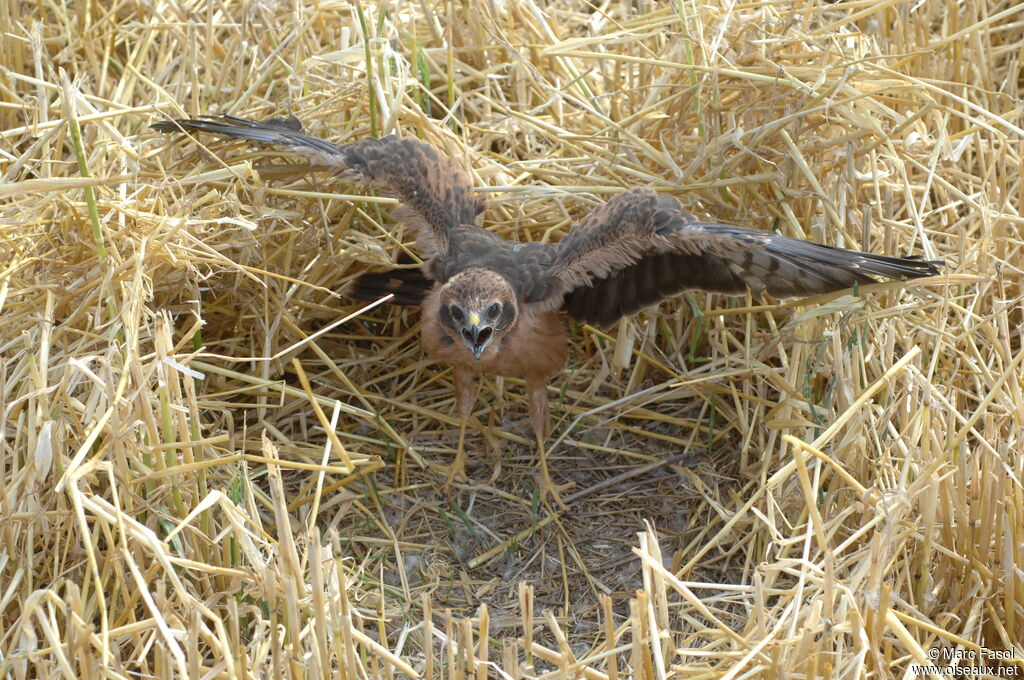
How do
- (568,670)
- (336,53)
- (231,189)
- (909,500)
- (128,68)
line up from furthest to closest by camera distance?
1. (128,68)
2. (336,53)
3. (231,189)
4. (909,500)
5. (568,670)

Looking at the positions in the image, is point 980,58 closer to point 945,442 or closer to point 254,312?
point 945,442

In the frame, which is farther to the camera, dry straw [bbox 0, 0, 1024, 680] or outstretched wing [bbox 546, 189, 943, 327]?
outstretched wing [bbox 546, 189, 943, 327]

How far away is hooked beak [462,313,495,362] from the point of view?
11.9ft

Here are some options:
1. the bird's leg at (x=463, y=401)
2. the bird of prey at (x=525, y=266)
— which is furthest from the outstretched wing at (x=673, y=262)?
the bird's leg at (x=463, y=401)

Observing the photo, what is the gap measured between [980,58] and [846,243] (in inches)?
56.5

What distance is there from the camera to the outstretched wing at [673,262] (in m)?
3.29

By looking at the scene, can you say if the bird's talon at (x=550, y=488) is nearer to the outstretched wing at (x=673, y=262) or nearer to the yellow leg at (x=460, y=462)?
the yellow leg at (x=460, y=462)

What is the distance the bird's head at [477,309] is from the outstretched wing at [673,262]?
0.65 ft

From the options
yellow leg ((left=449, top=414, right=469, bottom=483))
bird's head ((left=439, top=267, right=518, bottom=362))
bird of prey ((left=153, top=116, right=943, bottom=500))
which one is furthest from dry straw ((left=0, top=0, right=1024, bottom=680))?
bird's head ((left=439, top=267, right=518, bottom=362))

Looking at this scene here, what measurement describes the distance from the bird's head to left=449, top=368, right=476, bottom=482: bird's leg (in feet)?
0.83

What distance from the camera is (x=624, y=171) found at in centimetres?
405

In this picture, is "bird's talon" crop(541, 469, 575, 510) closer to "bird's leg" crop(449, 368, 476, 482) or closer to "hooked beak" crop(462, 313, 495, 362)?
"bird's leg" crop(449, 368, 476, 482)

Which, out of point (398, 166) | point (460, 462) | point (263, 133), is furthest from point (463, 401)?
point (263, 133)

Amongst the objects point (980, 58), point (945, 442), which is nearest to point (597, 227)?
point (945, 442)
